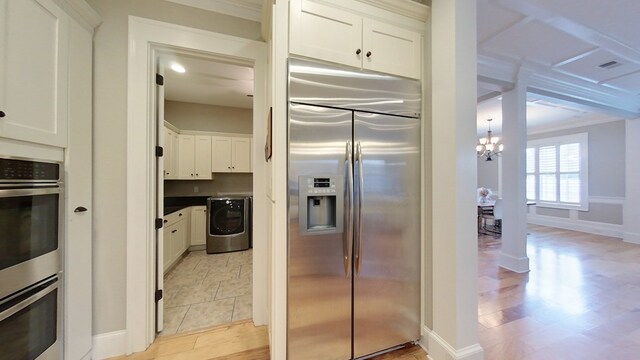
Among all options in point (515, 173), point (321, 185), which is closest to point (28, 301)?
point (321, 185)

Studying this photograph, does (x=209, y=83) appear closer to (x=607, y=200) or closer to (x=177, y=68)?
(x=177, y=68)

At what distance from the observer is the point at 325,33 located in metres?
1.46

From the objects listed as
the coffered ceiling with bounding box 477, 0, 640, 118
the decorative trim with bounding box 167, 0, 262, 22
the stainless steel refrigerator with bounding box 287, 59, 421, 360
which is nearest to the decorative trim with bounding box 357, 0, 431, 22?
the stainless steel refrigerator with bounding box 287, 59, 421, 360

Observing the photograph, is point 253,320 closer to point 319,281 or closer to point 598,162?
point 319,281

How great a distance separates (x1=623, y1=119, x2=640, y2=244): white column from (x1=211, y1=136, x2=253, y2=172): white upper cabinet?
767cm

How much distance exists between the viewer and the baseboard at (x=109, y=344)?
5.24ft

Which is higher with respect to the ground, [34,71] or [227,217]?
[34,71]

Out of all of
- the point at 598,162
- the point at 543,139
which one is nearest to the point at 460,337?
the point at 598,162

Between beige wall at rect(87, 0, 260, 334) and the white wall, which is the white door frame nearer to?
beige wall at rect(87, 0, 260, 334)

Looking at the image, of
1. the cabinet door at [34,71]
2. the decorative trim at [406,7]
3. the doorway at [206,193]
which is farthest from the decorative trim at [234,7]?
the decorative trim at [406,7]

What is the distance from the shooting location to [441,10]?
1.59 meters

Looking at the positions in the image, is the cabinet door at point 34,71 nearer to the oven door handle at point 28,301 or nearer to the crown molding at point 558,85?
the oven door handle at point 28,301

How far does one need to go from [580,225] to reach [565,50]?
5527 mm

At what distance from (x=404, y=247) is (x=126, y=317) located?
2.12 m
